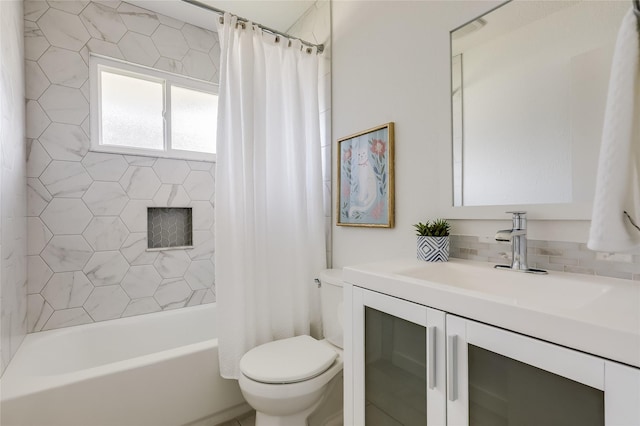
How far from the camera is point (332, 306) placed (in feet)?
5.27

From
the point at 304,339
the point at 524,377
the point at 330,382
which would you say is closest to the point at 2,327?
the point at 304,339

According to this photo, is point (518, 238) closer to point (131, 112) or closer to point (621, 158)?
point (621, 158)

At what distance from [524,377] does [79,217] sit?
235cm

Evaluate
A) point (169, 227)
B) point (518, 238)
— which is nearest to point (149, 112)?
point (169, 227)

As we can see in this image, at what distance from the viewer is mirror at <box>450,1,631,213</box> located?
922 mm

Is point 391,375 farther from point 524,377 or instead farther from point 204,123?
point 204,123

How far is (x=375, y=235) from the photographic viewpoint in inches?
65.2

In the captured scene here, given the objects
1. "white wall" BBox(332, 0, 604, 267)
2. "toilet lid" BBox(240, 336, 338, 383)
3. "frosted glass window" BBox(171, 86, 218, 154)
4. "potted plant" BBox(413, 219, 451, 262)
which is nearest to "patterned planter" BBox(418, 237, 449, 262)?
"potted plant" BBox(413, 219, 451, 262)

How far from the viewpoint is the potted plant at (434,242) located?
47.2 inches

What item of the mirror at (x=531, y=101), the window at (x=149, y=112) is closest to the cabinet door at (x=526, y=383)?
the mirror at (x=531, y=101)

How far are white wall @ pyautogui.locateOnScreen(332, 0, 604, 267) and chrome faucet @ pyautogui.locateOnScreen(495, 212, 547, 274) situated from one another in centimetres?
7

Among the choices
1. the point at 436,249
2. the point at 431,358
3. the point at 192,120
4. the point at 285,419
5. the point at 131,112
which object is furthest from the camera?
the point at 192,120

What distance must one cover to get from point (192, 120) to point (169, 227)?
2.84ft

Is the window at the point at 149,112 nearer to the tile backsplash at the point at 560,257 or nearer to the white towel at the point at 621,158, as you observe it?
the tile backsplash at the point at 560,257
